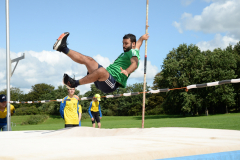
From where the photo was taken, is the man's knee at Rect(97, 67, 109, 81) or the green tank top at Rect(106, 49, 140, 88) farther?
the green tank top at Rect(106, 49, 140, 88)

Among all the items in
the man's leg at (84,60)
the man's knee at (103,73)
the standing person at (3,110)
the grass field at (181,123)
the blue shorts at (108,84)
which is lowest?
the grass field at (181,123)

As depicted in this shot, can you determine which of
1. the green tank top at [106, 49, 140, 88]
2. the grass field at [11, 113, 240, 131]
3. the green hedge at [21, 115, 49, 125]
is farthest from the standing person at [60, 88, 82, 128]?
the green hedge at [21, 115, 49, 125]

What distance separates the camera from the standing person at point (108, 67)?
3.79 meters

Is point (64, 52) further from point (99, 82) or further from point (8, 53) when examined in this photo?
point (8, 53)

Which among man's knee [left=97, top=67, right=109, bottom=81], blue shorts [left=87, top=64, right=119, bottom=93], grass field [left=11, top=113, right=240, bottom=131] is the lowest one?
grass field [left=11, top=113, right=240, bottom=131]

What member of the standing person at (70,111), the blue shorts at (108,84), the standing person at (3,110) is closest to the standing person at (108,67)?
the blue shorts at (108,84)

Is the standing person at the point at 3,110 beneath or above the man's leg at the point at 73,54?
beneath

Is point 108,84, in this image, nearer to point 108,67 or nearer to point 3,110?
point 108,67

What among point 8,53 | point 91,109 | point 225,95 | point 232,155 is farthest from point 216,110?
point 232,155

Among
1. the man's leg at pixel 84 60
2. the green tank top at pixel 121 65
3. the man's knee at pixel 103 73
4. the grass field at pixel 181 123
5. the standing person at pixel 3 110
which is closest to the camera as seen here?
the man's leg at pixel 84 60

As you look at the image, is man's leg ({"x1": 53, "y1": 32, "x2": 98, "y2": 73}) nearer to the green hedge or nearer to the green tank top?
the green tank top

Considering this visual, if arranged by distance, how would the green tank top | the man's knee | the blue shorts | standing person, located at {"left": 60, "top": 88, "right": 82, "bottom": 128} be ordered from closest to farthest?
the man's knee, the blue shorts, the green tank top, standing person, located at {"left": 60, "top": 88, "right": 82, "bottom": 128}

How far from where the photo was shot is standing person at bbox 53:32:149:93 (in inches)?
149

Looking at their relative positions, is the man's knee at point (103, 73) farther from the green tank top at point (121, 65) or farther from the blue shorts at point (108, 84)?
the green tank top at point (121, 65)
